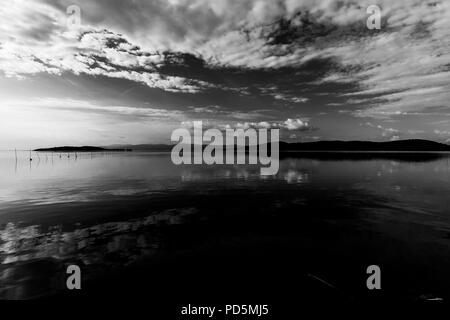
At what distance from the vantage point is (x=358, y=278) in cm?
1245

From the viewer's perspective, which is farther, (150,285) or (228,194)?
(228,194)

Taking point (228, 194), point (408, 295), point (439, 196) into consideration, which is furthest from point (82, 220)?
point (439, 196)

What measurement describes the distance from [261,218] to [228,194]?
1215 cm

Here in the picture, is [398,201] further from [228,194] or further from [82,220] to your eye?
[82,220]

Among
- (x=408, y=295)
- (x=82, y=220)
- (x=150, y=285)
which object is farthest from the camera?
(x=82, y=220)

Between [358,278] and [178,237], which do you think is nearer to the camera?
[358,278]
